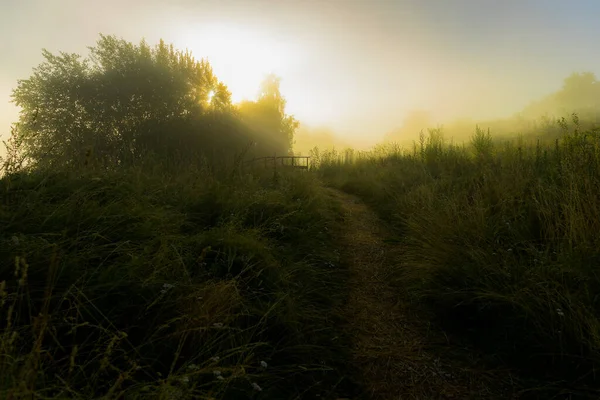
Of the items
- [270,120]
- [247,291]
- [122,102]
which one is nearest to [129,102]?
[122,102]

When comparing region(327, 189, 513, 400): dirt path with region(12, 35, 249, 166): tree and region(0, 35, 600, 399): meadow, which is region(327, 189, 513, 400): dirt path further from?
region(12, 35, 249, 166): tree

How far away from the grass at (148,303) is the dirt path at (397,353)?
174 mm

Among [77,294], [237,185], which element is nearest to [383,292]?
[77,294]

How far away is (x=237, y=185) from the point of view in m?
5.04

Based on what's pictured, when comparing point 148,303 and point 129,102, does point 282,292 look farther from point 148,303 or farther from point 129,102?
point 129,102

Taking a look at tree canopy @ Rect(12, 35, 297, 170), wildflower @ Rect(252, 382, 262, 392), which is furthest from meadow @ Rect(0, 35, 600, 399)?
tree canopy @ Rect(12, 35, 297, 170)

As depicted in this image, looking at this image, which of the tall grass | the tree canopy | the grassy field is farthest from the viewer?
the tree canopy

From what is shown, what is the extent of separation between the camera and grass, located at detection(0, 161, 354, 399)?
4.39 feet

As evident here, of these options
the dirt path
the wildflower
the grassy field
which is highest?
the grassy field

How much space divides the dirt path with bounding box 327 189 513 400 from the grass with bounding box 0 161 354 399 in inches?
6.8

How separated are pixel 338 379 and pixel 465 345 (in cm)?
104

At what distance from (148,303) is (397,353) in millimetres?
1774

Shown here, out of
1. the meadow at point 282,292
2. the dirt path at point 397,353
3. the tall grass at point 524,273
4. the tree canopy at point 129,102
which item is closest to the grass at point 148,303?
the meadow at point 282,292

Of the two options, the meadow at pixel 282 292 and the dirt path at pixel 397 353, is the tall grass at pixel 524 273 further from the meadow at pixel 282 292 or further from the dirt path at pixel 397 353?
the dirt path at pixel 397 353
